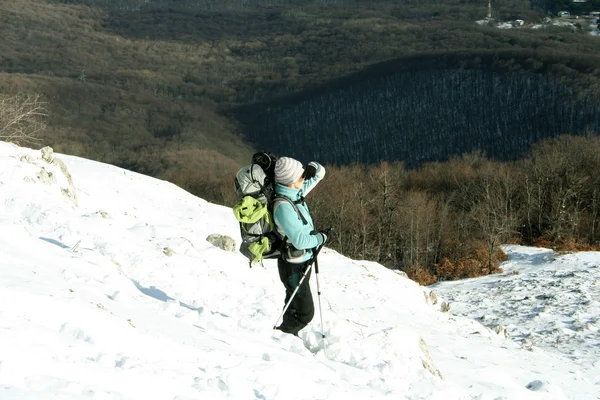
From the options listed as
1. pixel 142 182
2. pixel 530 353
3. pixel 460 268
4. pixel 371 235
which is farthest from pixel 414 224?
pixel 530 353

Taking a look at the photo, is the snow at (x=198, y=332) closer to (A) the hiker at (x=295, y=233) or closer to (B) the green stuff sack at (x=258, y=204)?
(A) the hiker at (x=295, y=233)

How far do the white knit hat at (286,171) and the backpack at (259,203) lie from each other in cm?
20

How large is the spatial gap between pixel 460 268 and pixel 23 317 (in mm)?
42256

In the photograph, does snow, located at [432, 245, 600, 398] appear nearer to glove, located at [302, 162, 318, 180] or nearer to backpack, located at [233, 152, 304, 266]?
A: glove, located at [302, 162, 318, 180]

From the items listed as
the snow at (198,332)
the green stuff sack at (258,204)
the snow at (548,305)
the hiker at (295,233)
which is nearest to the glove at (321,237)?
the hiker at (295,233)

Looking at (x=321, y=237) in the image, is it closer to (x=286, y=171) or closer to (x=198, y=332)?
(x=286, y=171)

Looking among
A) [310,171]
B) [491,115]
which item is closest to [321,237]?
[310,171]

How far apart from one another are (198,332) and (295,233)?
5.43ft

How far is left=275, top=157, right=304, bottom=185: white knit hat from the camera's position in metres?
7.88

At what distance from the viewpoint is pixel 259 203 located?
793cm

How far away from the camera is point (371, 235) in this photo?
59.8 metres

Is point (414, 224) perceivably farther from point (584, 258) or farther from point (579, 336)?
point (579, 336)

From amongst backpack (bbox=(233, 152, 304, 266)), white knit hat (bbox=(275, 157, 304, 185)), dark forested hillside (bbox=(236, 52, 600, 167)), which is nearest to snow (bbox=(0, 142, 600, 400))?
backpack (bbox=(233, 152, 304, 266))

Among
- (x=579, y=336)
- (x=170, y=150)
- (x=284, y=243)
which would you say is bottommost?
(x=170, y=150)
